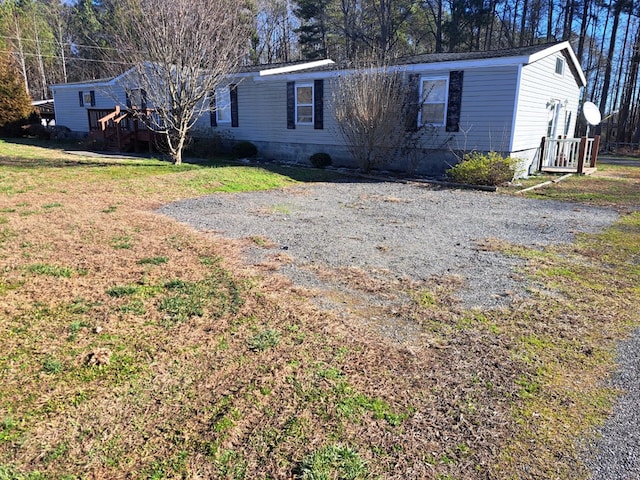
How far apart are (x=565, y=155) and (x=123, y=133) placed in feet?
54.1

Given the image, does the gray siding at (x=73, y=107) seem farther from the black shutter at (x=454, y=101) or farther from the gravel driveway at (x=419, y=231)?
the black shutter at (x=454, y=101)

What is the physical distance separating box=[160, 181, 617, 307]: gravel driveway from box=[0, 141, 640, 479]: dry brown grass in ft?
1.16

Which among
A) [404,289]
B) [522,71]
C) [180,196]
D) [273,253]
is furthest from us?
[522,71]

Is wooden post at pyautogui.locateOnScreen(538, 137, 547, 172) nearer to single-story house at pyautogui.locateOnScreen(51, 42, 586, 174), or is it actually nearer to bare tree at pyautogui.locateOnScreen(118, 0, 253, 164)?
single-story house at pyautogui.locateOnScreen(51, 42, 586, 174)

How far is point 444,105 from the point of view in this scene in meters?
12.4

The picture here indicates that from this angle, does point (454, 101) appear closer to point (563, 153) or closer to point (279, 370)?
point (563, 153)

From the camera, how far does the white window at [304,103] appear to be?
15.0 meters

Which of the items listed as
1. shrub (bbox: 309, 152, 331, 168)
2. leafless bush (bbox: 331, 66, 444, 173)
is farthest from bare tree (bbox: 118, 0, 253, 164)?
shrub (bbox: 309, 152, 331, 168)

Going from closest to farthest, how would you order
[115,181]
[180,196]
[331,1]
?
[180,196] → [115,181] → [331,1]

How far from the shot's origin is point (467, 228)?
22.7 feet

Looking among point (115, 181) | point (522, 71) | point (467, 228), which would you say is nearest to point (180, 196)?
point (115, 181)

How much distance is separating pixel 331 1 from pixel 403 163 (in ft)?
72.3

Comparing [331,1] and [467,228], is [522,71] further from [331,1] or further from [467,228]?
[331,1]

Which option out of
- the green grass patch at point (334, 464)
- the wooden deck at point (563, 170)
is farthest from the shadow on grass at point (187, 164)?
the green grass patch at point (334, 464)
